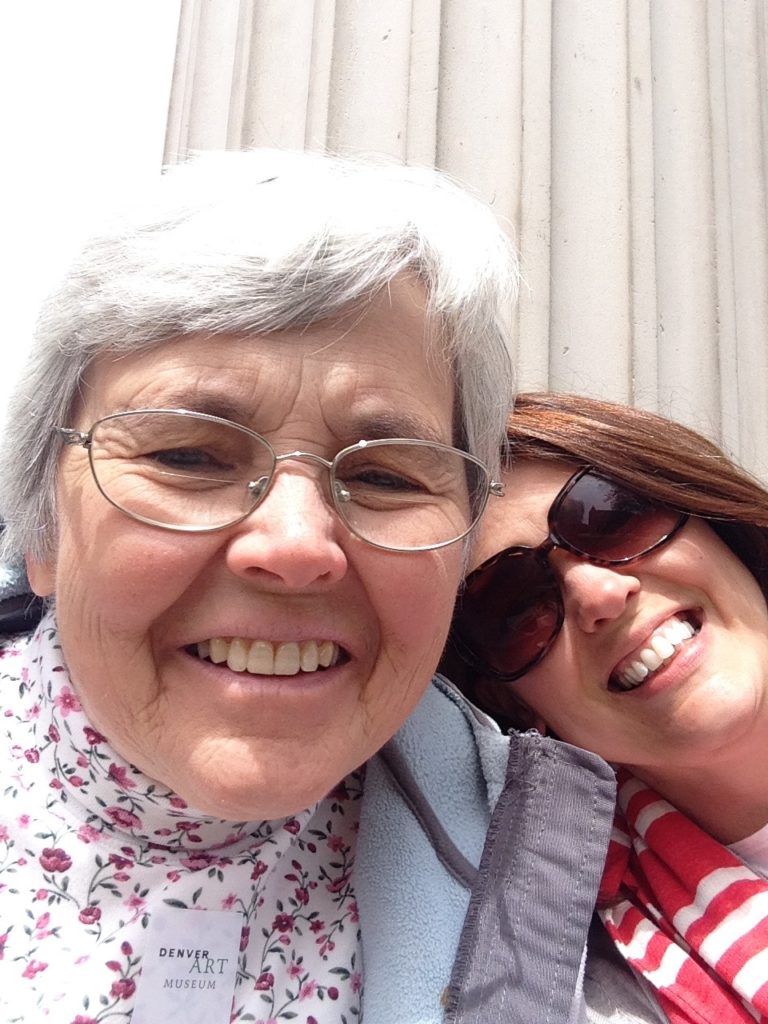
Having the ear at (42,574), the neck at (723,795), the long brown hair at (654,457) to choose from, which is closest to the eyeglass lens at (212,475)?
the ear at (42,574)

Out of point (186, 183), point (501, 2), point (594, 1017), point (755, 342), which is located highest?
point (501, 2)

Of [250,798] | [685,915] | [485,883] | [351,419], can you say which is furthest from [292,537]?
[685,915]

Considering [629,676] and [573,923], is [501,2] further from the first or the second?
[573,923]

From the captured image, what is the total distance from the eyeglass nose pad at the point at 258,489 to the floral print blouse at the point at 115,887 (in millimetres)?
420

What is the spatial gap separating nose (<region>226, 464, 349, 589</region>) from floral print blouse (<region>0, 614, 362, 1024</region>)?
1.24 ft

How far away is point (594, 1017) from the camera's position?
1105mm

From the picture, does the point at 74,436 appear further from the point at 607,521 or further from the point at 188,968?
the point at 607,521

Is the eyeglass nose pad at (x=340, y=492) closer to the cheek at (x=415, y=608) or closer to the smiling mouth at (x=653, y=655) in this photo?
the cheek at (x=415, y=608)

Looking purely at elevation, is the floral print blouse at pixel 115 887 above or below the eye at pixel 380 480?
below

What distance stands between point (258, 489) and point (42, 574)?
0.43 m

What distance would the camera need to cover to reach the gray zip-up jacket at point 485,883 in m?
1.04

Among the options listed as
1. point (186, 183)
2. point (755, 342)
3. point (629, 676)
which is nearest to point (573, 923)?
point (629, 676)

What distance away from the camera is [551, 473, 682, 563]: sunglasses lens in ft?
4.41

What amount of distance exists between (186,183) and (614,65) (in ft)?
6.42
